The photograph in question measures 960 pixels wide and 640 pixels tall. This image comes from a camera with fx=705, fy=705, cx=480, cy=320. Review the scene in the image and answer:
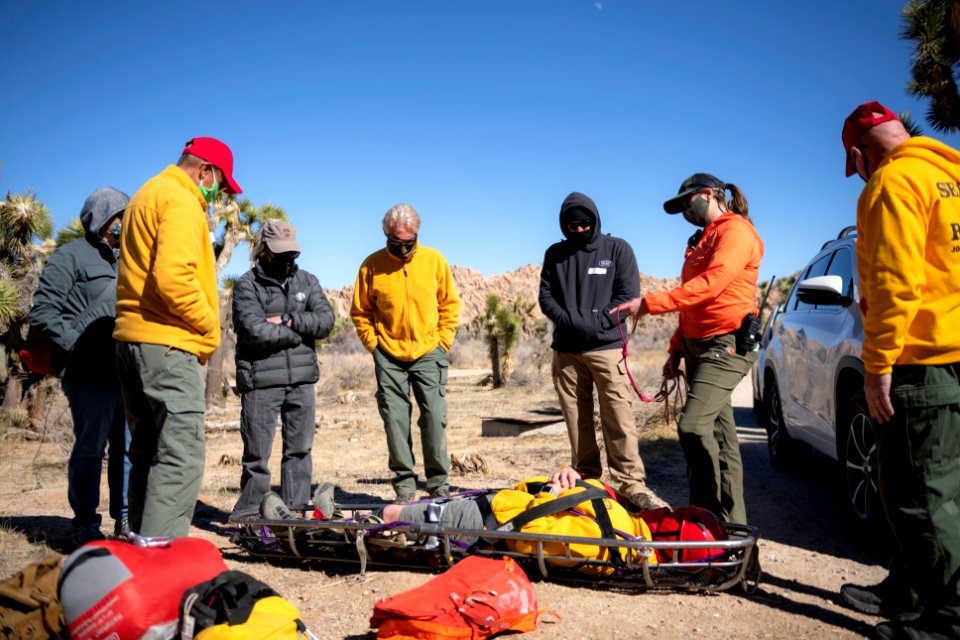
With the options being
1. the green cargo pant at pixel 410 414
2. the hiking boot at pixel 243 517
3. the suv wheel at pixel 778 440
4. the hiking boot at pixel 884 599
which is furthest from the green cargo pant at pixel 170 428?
the suv wheel at pixel 778 440

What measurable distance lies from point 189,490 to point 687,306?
9.20ft

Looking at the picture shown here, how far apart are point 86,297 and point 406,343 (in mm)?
2218

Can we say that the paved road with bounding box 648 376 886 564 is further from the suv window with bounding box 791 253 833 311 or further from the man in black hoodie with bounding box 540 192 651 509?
the suv window with bounding box 791 253 833 311

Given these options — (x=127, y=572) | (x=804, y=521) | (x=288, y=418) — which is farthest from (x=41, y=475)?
(x=804, y=521)

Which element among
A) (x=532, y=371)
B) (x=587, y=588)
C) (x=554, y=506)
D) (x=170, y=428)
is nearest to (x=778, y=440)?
(x=587, y=588)

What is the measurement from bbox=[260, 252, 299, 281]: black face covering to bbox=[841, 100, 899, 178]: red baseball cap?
11.2 feet

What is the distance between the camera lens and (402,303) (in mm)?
5523

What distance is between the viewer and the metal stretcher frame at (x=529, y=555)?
334 centimetres

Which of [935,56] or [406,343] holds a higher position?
[935,56]

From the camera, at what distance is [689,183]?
4.33 metres

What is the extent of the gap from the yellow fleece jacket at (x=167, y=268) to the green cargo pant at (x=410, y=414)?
2098 millimetres

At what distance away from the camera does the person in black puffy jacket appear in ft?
15.7

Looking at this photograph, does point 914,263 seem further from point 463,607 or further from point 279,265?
point 279,265

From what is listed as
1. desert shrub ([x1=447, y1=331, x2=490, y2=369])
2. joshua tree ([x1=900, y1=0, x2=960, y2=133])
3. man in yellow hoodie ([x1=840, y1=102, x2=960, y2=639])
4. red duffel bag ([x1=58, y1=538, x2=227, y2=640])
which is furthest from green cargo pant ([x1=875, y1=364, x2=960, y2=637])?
desert shrub ([x1=447, y1=331, x2=490, y2=369])
